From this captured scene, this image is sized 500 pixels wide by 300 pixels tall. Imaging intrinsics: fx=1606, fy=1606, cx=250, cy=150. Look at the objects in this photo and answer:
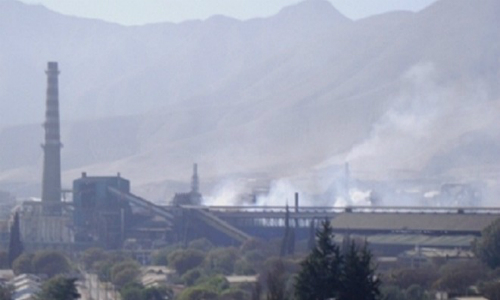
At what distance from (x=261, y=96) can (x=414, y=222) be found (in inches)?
3507

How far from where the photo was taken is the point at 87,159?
361 feet

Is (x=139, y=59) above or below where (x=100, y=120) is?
above

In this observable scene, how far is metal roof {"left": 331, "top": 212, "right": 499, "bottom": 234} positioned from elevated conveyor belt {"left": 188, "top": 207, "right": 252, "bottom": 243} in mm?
2833

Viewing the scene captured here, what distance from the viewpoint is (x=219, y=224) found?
4456 cm

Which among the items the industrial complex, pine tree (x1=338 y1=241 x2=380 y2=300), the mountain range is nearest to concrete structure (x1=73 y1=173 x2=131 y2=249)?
the industrial complex

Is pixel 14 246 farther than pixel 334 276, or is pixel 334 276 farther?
pixel 14 246

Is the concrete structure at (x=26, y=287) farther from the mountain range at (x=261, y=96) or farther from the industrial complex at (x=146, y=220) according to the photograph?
the mountain range at (x=261, y=96)

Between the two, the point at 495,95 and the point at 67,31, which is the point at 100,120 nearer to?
the point at 495,95

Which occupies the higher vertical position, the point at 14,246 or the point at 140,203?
the point at 140,203

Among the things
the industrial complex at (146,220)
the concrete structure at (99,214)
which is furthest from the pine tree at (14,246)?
the concrete structure at (99,214)

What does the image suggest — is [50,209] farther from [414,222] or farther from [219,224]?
[414,222]

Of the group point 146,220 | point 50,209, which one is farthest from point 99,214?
point 50,209

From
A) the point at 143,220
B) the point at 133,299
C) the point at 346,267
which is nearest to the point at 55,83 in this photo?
the point at 143,220

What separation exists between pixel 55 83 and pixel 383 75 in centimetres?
7280
